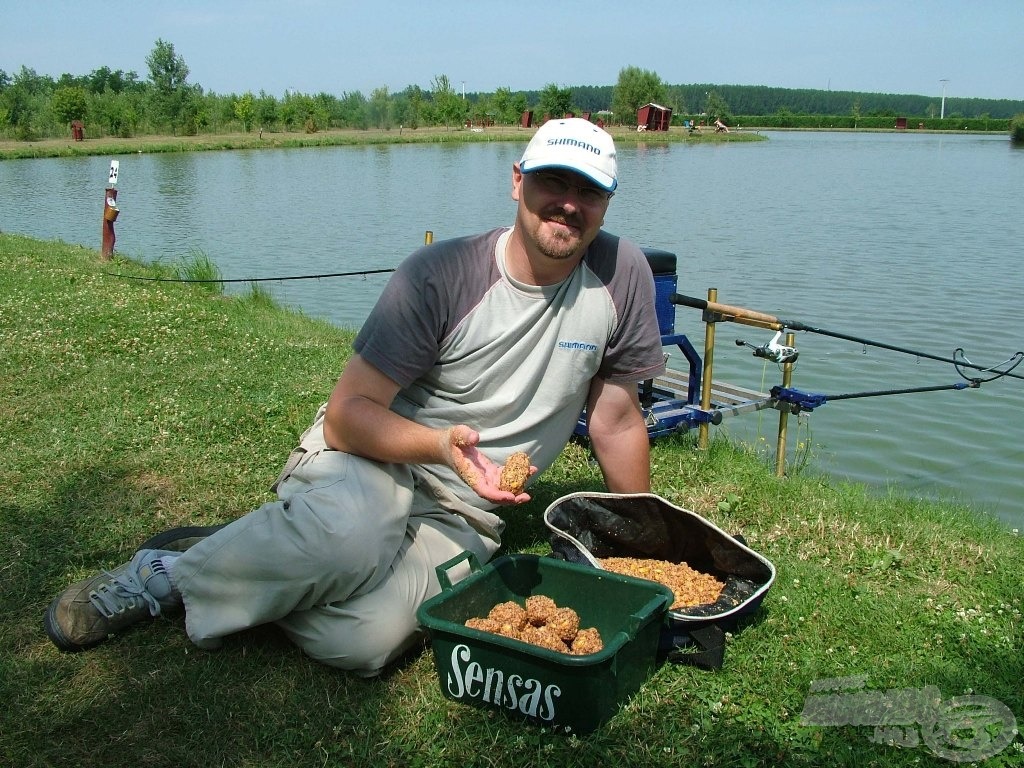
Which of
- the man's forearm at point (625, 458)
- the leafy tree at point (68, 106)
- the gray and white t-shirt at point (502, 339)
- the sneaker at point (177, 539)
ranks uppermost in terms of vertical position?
the leafy tree at point (68, 106)

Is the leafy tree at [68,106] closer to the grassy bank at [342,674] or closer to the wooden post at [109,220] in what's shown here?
the wooden post at [109,220]

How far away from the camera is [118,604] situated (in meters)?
2.82

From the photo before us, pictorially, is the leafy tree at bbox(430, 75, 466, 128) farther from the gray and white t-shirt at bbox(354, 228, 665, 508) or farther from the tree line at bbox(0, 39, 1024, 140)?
the gray and white t-shirt at bbox(354, 228, 665, 508)

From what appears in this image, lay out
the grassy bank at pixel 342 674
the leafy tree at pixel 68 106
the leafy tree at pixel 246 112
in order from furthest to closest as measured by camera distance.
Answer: the leafy tree at pixel 246 112 → the leafy tree at pixel 68 106 → the grassy bank at pixel 342 674

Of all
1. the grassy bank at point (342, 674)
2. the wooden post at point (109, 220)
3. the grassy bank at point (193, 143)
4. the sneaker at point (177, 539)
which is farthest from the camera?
the grassy bank at point (193, 143)

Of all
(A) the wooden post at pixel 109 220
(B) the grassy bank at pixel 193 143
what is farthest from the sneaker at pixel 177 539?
(B) the grassy bank at pixel 193 143

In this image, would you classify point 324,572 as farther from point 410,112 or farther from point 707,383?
point 410,112

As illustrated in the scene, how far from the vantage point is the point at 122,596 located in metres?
2.84

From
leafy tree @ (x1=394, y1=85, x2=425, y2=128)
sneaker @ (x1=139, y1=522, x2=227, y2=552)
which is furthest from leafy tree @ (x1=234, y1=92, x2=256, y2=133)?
sneaker @ (x1=139, y1=522, x2=227, y2=552)

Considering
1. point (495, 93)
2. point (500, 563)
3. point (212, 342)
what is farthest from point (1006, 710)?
point (495, 93)

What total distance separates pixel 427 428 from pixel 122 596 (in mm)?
1063

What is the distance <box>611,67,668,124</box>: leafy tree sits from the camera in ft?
318

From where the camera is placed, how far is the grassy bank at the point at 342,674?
2.35 m

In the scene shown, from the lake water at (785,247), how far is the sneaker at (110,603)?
169 inches
